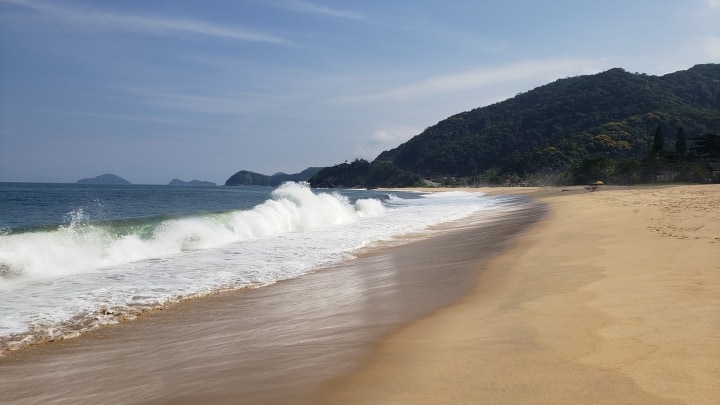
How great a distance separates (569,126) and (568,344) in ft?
501

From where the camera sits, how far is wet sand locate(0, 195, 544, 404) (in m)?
3.80

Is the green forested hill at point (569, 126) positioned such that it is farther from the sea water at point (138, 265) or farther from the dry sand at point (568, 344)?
the dry sand at point (568, 344)

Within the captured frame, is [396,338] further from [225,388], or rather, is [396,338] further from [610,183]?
[610,183]

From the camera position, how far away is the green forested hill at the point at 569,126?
112 m

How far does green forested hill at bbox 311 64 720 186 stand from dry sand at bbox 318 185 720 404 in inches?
3341

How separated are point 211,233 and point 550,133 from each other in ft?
478

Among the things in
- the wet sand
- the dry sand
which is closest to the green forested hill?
the dry sand

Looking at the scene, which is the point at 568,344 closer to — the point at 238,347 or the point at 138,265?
the point at 238,347

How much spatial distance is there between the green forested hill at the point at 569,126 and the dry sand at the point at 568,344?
84.9 meters

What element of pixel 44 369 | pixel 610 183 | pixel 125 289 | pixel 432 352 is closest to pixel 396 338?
pixel 432 352

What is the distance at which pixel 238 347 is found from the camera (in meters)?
4.91

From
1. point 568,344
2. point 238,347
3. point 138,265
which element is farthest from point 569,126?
point 238,347

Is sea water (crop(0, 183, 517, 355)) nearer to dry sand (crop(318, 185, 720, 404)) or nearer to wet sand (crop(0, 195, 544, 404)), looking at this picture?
wet sand (crop(0, 195, 544, 404))

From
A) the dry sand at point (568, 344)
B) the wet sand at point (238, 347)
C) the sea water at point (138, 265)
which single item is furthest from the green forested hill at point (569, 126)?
the wet sand at point (238, 347)
